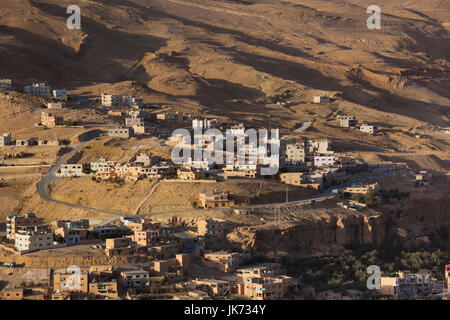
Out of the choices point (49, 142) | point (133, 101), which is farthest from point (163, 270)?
point (133, 101)

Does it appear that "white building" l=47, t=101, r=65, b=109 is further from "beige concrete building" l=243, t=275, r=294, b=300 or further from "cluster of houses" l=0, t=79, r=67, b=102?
"beige concrete building" l=243, t=275, r=294, b=300

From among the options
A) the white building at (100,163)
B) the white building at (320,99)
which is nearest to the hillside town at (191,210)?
the white building at (100,163)

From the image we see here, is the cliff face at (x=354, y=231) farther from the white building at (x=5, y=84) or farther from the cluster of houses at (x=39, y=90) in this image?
the white building at (x=5, y=84)

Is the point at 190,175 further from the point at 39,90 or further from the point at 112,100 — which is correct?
the point at 39,90

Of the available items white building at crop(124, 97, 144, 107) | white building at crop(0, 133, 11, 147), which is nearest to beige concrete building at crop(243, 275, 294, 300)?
white building at crop(0, 133, 11, 147)
